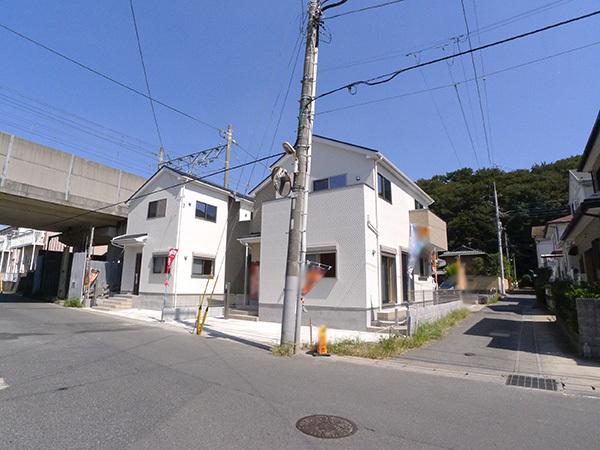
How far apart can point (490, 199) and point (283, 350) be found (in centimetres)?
4267

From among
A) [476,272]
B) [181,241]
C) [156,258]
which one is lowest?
[156,258]

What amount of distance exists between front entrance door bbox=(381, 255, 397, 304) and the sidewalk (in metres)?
2.81

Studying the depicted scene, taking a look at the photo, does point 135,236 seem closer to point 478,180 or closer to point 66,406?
point 66,406

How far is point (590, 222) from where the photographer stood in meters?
11.4

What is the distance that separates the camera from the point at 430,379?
6184mm

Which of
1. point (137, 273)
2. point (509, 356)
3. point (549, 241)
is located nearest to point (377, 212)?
point (509, 356)

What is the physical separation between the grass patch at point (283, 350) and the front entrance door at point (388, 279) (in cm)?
635

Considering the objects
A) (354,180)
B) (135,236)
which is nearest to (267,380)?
(354,180)

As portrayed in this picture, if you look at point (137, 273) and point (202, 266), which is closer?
point (202, 266)

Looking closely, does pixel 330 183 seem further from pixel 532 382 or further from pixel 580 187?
pixel 580 187

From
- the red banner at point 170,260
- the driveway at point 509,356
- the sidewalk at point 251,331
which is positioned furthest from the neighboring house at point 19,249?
the driveway at point 509,356

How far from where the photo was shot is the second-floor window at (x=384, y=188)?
1455 cm

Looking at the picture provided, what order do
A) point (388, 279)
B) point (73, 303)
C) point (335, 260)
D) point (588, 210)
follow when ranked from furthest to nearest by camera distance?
point (73, 303) → point (388, 279) → point (335, 260) → point (588, 210)

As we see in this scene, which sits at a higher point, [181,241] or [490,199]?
[490,199]
